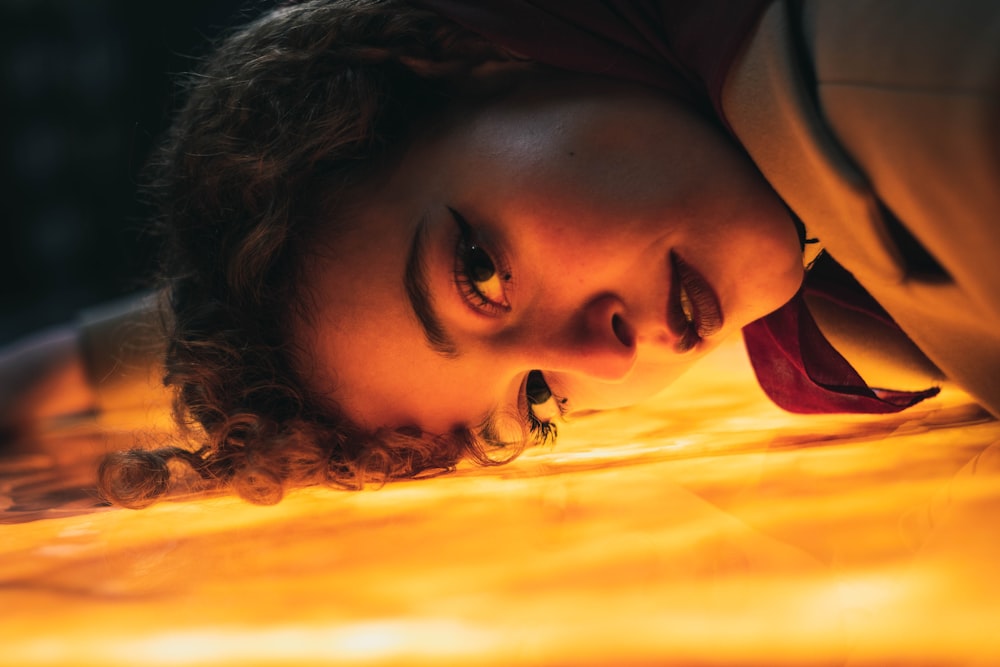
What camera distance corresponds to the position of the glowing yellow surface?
40 centimetres

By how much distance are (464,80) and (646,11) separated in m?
0.18

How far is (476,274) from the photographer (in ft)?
2.40

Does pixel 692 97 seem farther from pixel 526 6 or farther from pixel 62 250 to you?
pixel 62 250

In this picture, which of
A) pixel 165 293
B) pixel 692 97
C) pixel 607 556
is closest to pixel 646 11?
pixel 692 97

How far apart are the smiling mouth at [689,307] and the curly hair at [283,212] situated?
205 mm

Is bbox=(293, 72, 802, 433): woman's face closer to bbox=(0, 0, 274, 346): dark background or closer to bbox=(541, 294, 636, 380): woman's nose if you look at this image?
bbox=(541, 294, 636, 380): woman's nose

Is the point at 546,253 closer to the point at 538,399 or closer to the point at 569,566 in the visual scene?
the point at 538,399

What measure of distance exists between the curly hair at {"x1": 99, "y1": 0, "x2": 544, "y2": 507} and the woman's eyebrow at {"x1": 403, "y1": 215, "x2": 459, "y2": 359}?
99 millimetres

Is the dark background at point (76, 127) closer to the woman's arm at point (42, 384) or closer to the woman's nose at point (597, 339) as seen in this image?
the woman's arm at point (42, 384)

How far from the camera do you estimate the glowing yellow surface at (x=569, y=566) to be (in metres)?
0.40

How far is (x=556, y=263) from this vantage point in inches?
28.9

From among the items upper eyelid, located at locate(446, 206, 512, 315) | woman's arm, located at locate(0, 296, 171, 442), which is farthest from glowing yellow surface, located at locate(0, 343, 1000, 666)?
woman's arm, located at locate(0, 296, 171, 442)

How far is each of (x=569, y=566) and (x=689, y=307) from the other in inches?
13.2

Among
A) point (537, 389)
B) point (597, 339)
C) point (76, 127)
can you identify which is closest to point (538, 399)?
point (537, 389)
